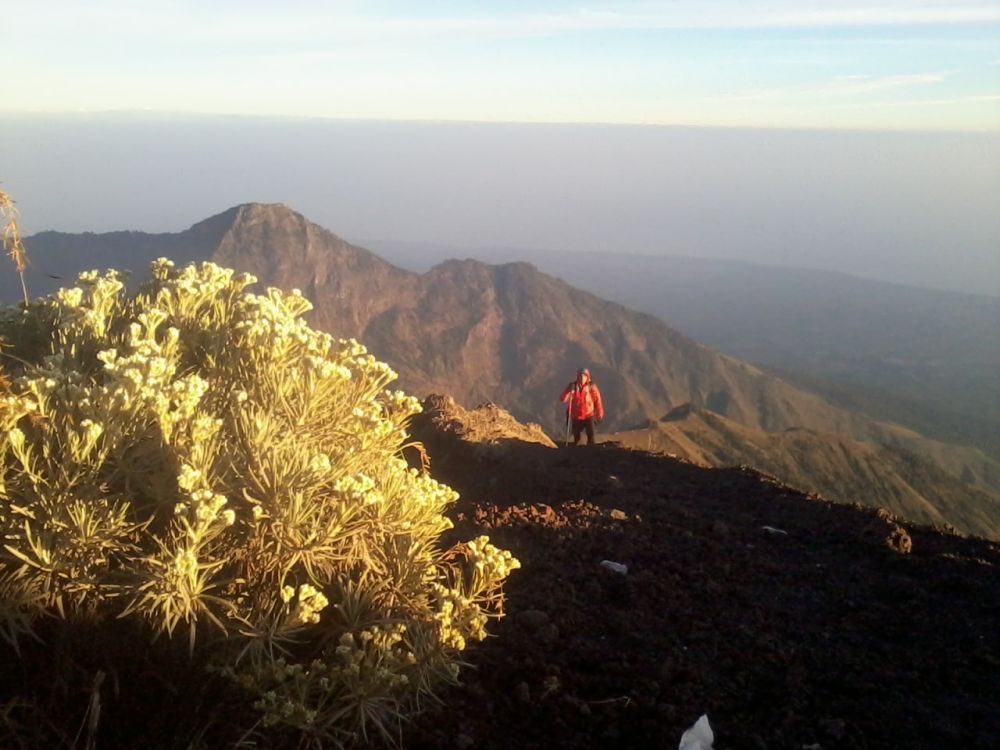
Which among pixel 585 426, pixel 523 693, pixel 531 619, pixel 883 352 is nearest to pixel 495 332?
pixel 883 352

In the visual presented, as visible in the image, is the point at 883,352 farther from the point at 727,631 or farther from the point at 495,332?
the point at 727,631

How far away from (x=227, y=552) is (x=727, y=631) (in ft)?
8.95

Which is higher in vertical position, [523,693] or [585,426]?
[523,693]

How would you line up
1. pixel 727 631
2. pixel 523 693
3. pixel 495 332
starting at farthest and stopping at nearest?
1. pixel 495 332
2. pixel 727 631
3. pixel 523 693

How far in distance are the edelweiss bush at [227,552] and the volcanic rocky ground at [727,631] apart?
0.47 m

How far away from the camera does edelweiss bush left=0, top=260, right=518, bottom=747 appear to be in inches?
112

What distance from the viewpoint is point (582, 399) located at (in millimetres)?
13086

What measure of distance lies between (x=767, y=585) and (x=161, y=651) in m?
3.78

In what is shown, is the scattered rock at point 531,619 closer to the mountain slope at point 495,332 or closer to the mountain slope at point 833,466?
the mountain slope at point 833,466

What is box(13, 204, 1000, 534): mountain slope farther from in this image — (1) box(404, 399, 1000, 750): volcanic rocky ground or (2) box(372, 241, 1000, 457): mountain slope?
(1) box(404, 399, 1000, 750): volcanic rocky ground

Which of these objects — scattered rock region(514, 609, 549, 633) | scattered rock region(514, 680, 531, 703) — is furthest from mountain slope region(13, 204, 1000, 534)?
scattered rock region(514, 680, 531, 703)

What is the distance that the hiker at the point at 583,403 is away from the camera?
42.7 feet

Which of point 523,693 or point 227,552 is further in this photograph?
point 523,693

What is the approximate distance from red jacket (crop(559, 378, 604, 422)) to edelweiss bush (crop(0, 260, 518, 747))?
31.7 feet
